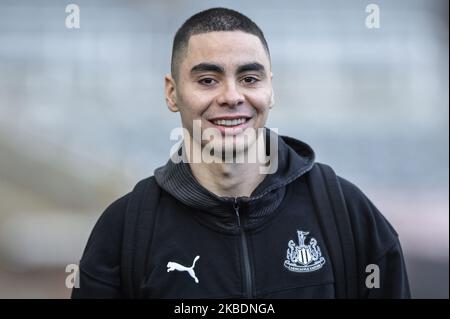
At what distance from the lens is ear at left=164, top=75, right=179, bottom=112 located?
5.66 feet

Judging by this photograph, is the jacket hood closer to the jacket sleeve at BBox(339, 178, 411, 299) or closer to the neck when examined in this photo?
the neck

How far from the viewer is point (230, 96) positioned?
1560mm

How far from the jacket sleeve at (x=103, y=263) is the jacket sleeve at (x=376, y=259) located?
656 millimetres

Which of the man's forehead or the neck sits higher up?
the man's forehead

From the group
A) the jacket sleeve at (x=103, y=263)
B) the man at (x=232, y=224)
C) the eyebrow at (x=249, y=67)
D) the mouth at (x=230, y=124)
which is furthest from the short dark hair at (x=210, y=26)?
the jacket sleeve at (x=103, y=263)

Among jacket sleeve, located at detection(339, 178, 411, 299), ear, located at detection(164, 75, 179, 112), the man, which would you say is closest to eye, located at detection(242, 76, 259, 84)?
the man

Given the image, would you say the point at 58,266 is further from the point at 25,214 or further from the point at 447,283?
the point at 447,283

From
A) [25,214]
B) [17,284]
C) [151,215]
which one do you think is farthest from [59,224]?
[151,215]

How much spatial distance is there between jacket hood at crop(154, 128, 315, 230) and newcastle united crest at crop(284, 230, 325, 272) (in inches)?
4.8

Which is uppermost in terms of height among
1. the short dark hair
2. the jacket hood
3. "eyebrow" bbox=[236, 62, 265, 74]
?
the short dark hair

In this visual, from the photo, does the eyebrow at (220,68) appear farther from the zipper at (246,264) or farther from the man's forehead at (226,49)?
the zipper at (246,264)

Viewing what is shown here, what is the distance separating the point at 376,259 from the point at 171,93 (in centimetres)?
76

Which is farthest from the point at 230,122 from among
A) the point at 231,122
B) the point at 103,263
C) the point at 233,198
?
the point at 103,263

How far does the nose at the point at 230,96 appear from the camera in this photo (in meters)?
1.56
